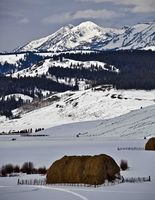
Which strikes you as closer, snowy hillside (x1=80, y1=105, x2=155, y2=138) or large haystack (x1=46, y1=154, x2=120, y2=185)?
large haystack (x1=46, y1=154, x2=120, y2=185)

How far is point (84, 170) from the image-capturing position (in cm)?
3475

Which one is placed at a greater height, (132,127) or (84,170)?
(132,127)

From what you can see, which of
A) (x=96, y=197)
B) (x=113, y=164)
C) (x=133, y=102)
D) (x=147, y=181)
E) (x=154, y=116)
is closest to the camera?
(x=96, y=197)

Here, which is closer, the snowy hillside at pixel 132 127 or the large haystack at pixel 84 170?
the large haystack at pixel 84 170

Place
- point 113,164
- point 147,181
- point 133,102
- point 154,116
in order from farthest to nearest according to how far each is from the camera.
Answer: point 133,102, point 154,116, point 113,164, point 147,181

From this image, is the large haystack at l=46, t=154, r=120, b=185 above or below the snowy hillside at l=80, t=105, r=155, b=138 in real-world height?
below

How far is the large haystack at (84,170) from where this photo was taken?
34188 millimetres

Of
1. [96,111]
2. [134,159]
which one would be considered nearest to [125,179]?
[134,159]

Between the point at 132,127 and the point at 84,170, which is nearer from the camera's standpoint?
the point at 84,170

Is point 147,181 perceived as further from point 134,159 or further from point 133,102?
point 133,102

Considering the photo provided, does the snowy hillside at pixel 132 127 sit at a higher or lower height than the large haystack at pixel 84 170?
higher

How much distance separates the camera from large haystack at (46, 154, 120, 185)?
112 ft

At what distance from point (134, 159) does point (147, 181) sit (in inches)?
637

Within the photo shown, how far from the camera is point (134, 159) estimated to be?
49500 mm
